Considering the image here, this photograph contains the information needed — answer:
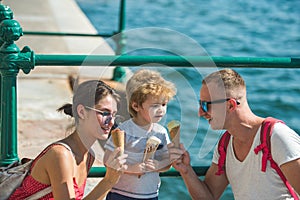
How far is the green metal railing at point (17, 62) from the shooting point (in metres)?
3.45

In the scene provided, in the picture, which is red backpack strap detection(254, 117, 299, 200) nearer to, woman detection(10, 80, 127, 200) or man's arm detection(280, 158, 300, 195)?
man's arm detection(280, 158, 300, 195)

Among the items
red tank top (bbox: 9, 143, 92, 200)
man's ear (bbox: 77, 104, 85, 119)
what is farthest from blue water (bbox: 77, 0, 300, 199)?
red tank top (bbox: 9, 143, 92, 200)

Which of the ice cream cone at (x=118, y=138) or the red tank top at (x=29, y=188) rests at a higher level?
the ice cream cone at (x=118, y=138)

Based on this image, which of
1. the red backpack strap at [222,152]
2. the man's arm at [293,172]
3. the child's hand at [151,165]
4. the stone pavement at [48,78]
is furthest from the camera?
the stone pavement at [48,78]

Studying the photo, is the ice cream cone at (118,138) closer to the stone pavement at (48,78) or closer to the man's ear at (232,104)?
the stone pavement at (48,78)

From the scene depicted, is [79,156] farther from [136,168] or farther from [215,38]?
[215,38]

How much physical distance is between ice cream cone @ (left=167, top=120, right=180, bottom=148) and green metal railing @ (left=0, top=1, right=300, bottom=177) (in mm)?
349

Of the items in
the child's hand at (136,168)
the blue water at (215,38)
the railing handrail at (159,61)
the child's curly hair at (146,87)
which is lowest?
the blue water at (215,38)

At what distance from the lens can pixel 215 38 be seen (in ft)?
55.6

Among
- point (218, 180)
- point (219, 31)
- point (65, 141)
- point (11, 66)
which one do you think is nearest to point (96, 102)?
point (65, 141)

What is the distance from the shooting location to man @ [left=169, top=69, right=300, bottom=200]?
3.42 m

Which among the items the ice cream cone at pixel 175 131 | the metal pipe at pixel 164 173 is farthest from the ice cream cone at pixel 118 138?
the metal pipe at pixel 164 173

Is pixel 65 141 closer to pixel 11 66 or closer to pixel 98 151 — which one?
pixel 98 151

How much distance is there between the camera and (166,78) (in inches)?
142
